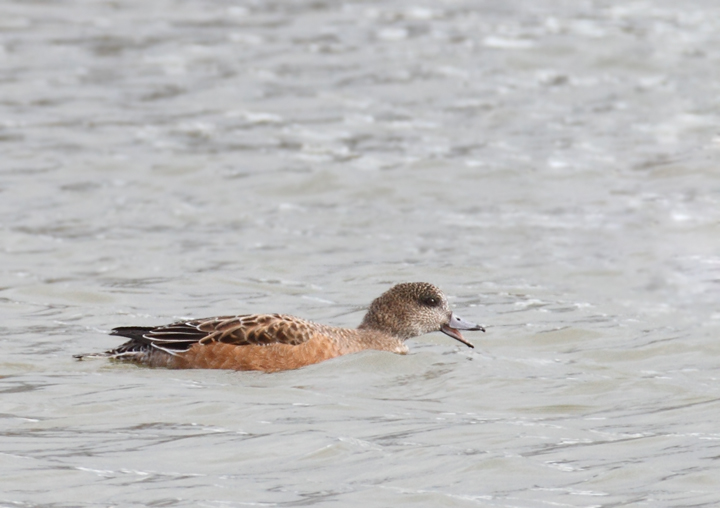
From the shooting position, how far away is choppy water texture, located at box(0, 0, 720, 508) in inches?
311

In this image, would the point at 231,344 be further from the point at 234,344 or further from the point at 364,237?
the point at 364,237

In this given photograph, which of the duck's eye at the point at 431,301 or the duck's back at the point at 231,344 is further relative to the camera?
the duck's eye at the point at 431,301

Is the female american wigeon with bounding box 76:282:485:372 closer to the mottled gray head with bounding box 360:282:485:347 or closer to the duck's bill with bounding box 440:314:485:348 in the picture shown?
the duck's bill with bounding box 440:314:485:348

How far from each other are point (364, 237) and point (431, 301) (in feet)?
12.5

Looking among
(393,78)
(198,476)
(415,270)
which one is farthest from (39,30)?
(198,476)

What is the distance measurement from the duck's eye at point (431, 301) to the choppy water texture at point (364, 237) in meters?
0.45

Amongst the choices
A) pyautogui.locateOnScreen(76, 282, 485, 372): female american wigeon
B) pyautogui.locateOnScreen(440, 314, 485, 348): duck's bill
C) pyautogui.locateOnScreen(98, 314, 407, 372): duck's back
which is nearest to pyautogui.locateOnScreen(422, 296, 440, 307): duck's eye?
pyautogui.locateOnScreen(440, 314, 485, 348): duck's bill

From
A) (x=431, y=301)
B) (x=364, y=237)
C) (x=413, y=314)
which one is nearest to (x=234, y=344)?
(x=413, y=314)

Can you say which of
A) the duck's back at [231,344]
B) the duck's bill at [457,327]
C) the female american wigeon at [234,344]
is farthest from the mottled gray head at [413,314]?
the duck's back at [231,344]

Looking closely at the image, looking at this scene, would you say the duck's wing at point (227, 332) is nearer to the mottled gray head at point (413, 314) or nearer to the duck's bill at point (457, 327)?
the mottled gray head at point (413, 314)

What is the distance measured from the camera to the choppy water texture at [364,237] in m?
7.91

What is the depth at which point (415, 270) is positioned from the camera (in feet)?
43.9

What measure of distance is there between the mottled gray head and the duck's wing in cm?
97

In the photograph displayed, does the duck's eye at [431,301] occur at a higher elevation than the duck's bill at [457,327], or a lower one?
higher
